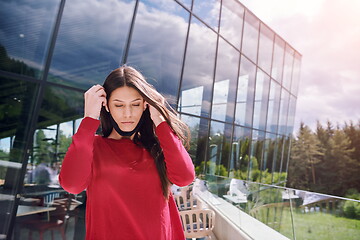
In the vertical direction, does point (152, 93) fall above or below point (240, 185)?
above

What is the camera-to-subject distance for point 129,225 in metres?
1.05

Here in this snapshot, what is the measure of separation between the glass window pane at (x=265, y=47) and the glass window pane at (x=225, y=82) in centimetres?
245

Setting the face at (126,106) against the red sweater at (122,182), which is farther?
the face at (126,106)

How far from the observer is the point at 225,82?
8.88m

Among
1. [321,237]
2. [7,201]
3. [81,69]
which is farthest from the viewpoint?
[81,69]

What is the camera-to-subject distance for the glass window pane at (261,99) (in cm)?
1141

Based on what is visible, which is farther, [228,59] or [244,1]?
[244,1]

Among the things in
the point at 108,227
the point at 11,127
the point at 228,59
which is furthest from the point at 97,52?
the point at 228,59

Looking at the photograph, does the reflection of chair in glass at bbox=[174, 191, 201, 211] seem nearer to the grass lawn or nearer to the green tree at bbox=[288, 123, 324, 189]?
the grass lawn

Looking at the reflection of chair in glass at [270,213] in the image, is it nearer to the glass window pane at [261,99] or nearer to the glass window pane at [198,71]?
the glass window pane at [198,71]

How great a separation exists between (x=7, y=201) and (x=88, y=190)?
11.0 feet

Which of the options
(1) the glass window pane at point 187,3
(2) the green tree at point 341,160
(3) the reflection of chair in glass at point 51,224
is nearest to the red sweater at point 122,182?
(3) the reflection of chair in glass at point 51,224

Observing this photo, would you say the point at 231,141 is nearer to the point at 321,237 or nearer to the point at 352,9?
the point at 321,237

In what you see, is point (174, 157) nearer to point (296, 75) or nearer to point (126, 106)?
point (126, 106)
